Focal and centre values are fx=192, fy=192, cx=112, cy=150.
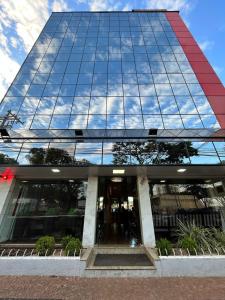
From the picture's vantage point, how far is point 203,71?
13891 mm

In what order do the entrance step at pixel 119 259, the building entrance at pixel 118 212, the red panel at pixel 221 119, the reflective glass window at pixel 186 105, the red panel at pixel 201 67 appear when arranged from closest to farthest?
the entrance step at pixel 119 259 < the building entrance at pixel 118 212 < the red panel at pixel 221 119 < the reflective glass window at pixel 186 105 < the red panel at pixel 201 67

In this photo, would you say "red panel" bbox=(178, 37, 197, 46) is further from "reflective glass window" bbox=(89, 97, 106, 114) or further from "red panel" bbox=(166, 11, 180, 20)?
"reflective glass window" bbox=(89, 97, 106, 114)

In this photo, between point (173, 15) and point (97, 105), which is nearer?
point (97, 105)

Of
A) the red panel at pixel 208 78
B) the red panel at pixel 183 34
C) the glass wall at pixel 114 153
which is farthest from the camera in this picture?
the red panel at pixel 183 34

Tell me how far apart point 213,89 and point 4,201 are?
13.9 metres

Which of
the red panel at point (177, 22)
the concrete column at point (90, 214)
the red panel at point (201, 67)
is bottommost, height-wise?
the concrete column at point (90, 214)

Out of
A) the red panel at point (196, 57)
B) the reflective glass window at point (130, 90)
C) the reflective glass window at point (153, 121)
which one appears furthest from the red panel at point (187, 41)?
the reflective glass window at point (153, 121)

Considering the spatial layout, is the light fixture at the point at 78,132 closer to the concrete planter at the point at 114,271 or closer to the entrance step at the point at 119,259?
the entrance step at the point at 119,259

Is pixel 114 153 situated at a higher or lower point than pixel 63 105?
lower

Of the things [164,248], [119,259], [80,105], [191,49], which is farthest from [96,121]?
[191,49]

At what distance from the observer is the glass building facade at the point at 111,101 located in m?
8.71

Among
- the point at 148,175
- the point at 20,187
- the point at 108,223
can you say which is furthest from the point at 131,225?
the point at 20,187

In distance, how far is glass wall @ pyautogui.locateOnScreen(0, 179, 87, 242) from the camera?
9.16m

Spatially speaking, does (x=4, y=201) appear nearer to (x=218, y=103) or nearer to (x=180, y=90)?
(x=180, y=90)
